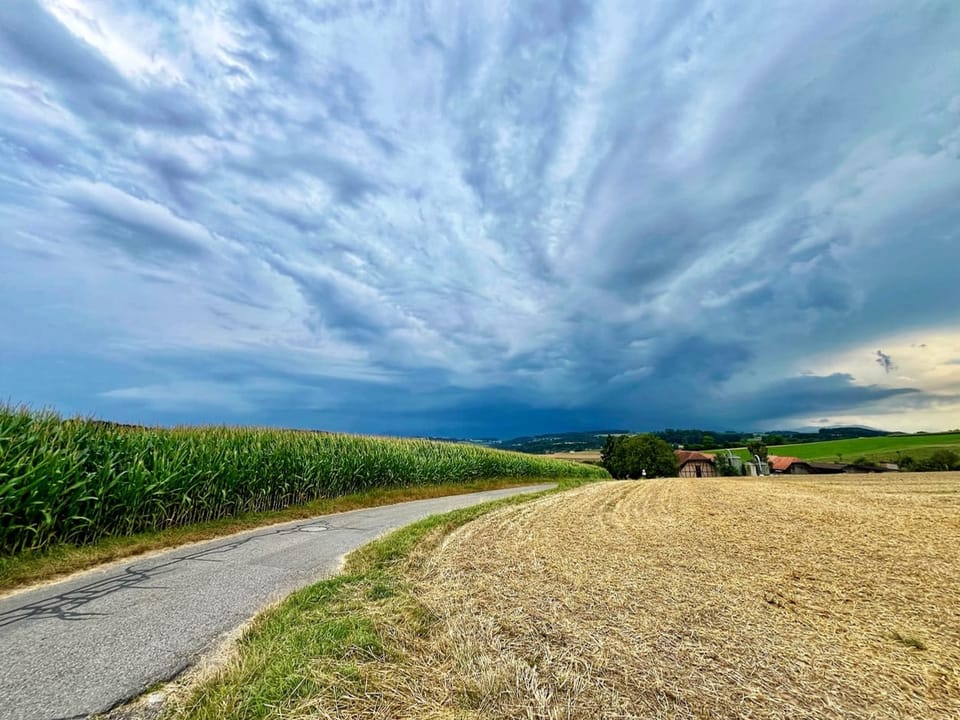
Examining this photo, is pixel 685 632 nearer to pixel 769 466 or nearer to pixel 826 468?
pixel 826 468

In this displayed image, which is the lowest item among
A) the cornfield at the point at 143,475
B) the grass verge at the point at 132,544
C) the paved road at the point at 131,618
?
the paved road at the point at 131,618

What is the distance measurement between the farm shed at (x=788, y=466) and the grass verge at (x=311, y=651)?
55.5 meters

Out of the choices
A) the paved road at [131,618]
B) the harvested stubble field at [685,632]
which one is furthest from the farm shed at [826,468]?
the paved road at [131,618]

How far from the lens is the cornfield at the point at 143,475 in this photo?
754cm

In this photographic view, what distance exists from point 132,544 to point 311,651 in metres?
7.59

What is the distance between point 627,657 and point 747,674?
690 millimetres

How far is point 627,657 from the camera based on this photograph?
114 inches

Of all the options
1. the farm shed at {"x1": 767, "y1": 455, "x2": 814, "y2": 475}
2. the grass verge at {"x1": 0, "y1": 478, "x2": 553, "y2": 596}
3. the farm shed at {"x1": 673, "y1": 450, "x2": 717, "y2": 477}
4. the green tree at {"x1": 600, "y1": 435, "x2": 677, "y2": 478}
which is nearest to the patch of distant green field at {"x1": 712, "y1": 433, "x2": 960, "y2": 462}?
the farm shed at {"x1": 767, "y1": 455, "x2": 814, "y2": 475}

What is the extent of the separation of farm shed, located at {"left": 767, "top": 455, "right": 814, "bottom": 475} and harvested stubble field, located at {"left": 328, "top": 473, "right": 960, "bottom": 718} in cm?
5211

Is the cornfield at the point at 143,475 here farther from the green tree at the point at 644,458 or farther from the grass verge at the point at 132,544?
the green tree at the point at 644,458

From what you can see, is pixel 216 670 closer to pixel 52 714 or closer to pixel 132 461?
pixel 52 714

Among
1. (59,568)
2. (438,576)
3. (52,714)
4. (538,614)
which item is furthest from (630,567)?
(59,568)

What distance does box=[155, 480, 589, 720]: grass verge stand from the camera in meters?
2.68

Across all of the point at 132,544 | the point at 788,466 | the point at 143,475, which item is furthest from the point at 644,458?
the point at 132,544
